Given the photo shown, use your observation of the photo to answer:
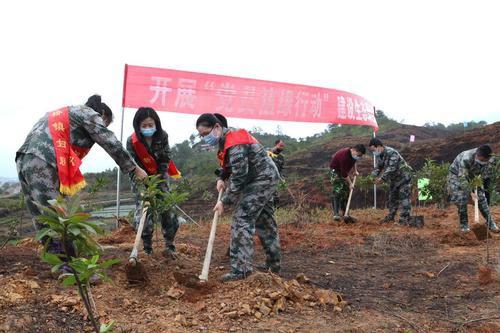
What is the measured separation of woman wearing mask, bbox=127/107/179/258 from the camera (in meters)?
3.95

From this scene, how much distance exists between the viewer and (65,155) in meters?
3.19

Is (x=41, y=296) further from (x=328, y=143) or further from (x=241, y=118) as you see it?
(x=328, y=143)

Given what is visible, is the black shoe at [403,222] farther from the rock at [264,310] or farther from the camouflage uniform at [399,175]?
the rock at [264,310]

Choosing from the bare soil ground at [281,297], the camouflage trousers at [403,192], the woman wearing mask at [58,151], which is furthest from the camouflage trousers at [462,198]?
the woman wearing mask at [58,151]

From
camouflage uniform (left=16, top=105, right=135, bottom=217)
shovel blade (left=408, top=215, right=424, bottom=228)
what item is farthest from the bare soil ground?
shovel blade (left=408, top=215, right=424, bottom=228)

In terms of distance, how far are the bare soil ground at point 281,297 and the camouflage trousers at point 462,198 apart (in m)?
1.00

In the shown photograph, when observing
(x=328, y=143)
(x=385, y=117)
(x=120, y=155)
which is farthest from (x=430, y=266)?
(x=385, y=117)

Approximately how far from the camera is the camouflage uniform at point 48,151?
318 cm

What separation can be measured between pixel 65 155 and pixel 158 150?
3.49 feet

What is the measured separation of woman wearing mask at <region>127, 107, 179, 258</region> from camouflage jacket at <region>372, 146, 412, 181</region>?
14.0 feet

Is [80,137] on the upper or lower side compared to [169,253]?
upper

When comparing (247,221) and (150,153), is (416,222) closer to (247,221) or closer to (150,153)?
(247,221)

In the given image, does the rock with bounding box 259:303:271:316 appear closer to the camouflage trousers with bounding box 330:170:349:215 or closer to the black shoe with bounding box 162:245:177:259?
the black shoe with bounding box 162:245:177:259

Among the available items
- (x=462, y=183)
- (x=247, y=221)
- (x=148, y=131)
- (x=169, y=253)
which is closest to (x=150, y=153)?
(x=148, y=131)
